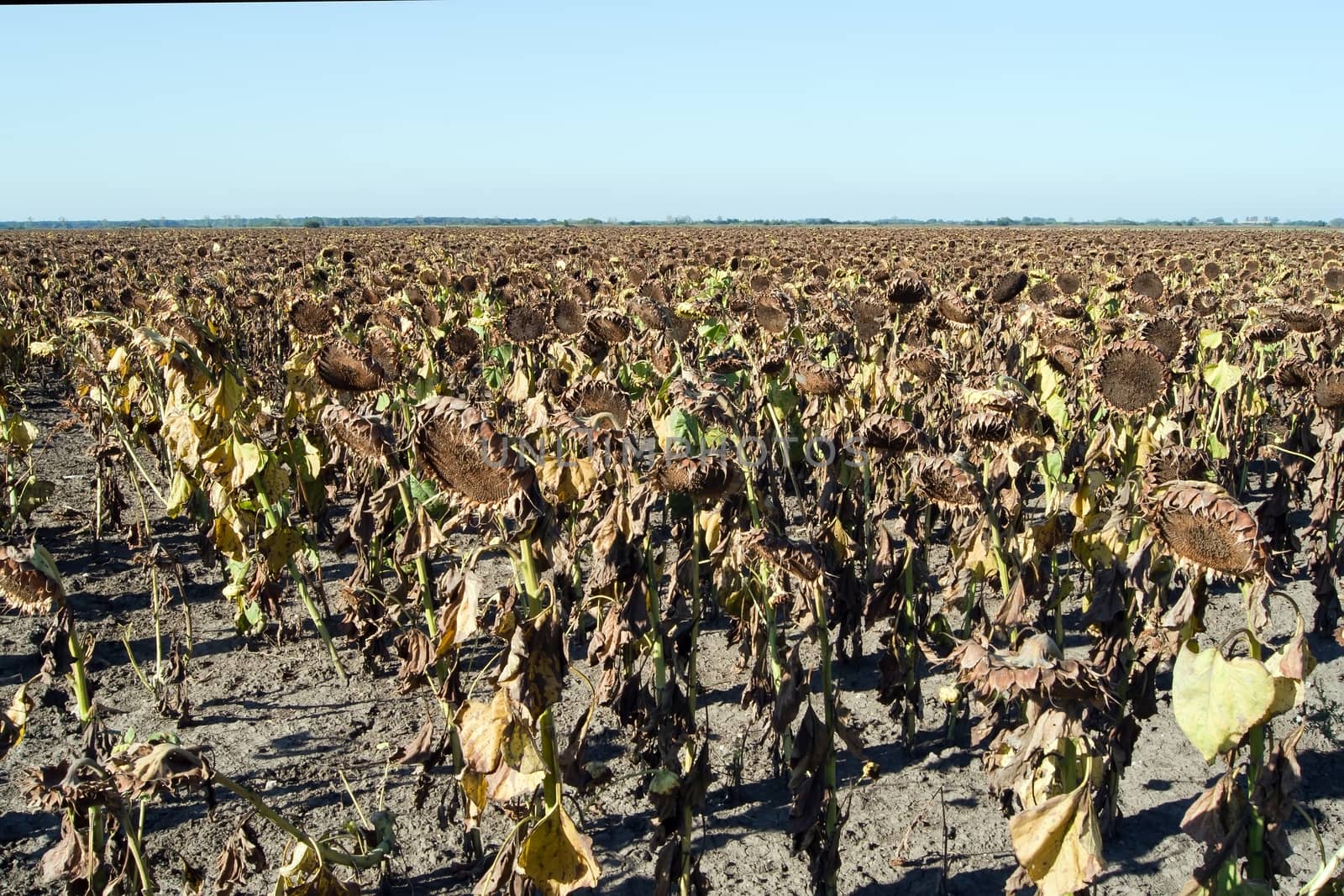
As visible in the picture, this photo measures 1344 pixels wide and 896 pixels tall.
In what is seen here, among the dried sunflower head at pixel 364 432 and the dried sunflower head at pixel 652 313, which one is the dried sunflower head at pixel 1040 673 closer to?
the dried sunflower head at pixel 364 432

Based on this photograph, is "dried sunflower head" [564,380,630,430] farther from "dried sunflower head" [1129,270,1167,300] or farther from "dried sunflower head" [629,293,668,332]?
"dried sunflower head" [1129,270,1167,300]

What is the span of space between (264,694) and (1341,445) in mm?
5756

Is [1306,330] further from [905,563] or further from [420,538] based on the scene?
[420,538]

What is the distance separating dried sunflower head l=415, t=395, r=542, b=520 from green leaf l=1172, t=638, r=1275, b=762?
1422 millimetres

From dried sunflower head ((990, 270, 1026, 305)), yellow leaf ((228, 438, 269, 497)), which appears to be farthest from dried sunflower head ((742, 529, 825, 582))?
dried sunflower head ((990, 270, 1026, 305))

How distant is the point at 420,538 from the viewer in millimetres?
2922

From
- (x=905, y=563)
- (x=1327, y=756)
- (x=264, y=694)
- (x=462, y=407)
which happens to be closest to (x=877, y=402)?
(x=905, y=563)

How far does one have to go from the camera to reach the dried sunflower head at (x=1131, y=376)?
441 cm

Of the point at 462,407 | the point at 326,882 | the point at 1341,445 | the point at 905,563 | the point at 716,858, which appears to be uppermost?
the point at 462,407

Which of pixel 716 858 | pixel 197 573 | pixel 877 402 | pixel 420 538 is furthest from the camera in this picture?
pixel 197 573

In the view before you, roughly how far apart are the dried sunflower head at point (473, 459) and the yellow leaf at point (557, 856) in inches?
29.0

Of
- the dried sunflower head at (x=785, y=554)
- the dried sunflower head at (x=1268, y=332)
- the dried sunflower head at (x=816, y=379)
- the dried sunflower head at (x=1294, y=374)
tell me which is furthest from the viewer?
the dried sunflower head at (x=1268, y=332)

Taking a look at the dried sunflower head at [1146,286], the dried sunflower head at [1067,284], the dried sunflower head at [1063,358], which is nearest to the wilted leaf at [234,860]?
the dried sunflower head at [1063,358]

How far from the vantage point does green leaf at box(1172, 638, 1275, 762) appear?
2.01 m
